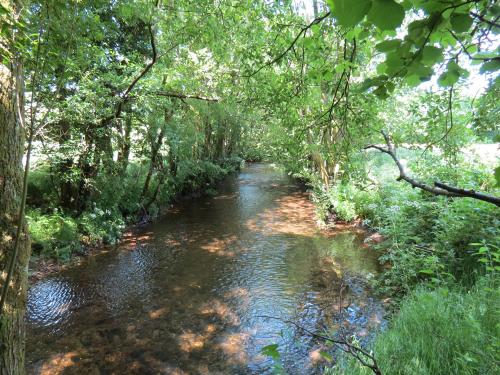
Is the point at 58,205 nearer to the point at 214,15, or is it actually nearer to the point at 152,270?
the point at 152,270

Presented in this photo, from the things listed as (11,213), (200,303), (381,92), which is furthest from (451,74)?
(200,303)

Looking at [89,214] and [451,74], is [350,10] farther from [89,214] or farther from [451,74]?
[89,214]

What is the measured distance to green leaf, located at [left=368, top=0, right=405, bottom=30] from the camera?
2.03ft

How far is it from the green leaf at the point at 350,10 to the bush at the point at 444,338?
10.2 ft

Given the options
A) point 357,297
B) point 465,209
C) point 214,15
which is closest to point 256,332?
point 357,297

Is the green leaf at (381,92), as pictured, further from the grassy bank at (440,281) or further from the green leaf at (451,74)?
the grassy bank at (440,281)

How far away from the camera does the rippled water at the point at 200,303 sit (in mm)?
4469

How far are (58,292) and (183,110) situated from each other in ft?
23.5

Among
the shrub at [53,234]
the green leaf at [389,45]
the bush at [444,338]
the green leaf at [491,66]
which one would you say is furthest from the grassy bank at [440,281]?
the shrub at [53,234]

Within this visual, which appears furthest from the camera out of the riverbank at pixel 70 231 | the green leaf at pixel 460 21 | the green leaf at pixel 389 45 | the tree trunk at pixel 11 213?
the riverbank at pixel 70 231

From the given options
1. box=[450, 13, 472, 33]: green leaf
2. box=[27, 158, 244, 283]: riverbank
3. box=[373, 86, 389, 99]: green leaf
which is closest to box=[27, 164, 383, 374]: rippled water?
box=[27, 158, 244, 283]: riverbank

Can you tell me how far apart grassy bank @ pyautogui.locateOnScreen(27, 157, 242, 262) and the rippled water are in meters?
0.65

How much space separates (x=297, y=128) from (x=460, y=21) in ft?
17.0

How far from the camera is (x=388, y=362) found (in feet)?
10.8
